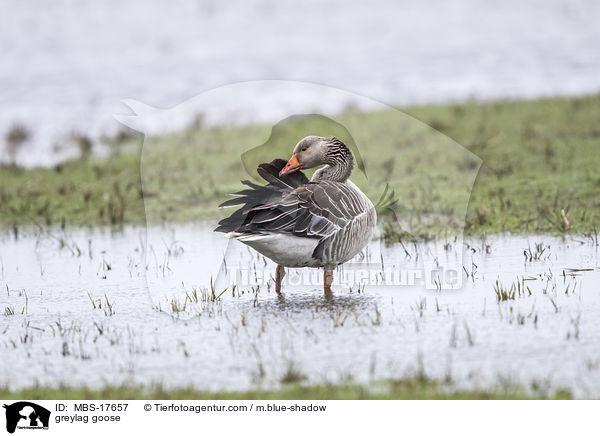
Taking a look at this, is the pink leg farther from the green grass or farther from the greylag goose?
the green grass

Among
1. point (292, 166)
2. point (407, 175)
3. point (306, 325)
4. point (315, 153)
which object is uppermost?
point (407, 175)

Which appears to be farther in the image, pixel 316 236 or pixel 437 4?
pixel 437 4

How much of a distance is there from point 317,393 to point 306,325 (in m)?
1.38

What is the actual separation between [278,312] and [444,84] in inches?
744

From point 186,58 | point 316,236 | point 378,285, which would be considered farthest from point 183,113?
point 186,58

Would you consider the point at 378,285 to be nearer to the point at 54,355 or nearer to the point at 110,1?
the point at 54,355

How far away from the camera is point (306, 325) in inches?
263

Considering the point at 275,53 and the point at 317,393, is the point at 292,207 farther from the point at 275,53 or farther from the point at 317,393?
the point at 275,53

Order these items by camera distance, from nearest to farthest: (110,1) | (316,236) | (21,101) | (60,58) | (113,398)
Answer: (113,398), (316,236), (21,101), (60,58), (110,1)

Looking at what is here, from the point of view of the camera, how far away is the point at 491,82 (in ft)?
79.1

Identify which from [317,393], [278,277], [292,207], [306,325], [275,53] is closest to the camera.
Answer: [317,393]

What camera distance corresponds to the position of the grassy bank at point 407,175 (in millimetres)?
→ 10344
